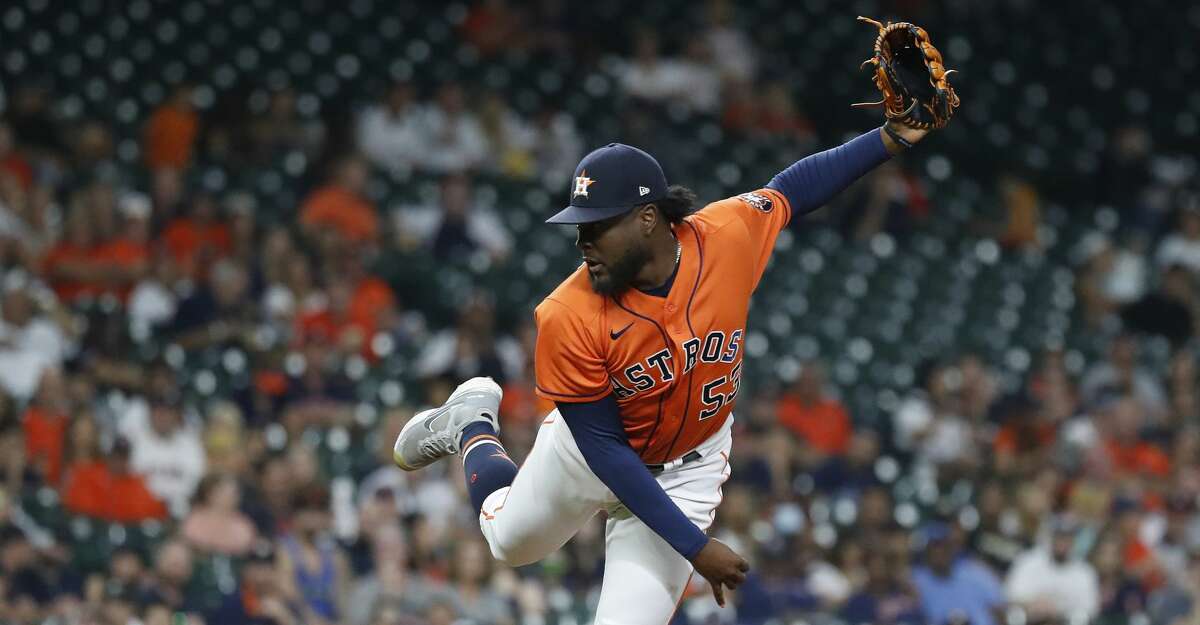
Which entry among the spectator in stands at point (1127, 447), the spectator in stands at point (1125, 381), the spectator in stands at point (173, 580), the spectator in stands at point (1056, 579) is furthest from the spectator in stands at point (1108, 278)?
the spectator in stands at point (173, 580)

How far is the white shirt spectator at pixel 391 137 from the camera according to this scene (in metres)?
11.0

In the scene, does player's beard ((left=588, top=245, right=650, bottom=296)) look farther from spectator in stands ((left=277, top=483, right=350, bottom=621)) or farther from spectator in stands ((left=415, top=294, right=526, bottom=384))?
spectator in stands ((left=415, top=294, right=526, bottom=384))

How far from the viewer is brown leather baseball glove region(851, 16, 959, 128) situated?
4.70 meters

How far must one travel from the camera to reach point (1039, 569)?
29.6 feet

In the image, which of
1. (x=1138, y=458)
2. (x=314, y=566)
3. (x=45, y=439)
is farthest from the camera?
(x=1138, y=458)

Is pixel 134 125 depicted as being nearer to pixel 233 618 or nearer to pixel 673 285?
pixel 233 618

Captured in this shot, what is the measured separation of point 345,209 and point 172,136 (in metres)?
1.17

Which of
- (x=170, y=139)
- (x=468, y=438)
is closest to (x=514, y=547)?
(x=468, y=438)

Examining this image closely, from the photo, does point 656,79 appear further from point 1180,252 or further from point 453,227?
point 1180,252

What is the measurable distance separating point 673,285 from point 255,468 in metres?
4.41

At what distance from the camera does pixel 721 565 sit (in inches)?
175

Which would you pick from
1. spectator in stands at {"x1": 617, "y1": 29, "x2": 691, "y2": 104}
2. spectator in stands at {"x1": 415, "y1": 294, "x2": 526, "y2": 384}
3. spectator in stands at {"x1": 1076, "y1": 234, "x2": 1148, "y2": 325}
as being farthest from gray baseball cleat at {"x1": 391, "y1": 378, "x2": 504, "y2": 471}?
spectator in stands at {"x1": 1076, "y1": 234, "x2": 1148, "y2": 325}

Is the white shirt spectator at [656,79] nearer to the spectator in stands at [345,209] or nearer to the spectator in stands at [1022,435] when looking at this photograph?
the spectator in stands at [345,209]

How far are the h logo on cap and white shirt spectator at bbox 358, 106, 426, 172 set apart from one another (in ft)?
22.0
